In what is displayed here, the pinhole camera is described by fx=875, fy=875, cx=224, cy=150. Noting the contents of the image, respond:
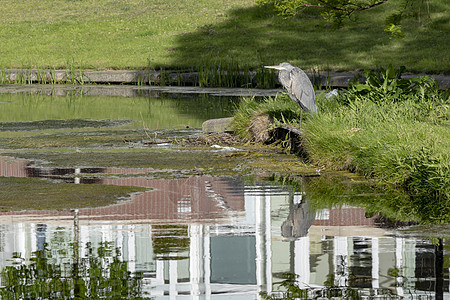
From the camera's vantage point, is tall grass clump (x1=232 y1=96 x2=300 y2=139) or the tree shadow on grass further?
the tree shadow on grass

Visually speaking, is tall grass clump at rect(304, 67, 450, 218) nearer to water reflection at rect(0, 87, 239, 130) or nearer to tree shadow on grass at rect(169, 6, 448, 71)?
water reflection at rect(0, 87, 239, 130)

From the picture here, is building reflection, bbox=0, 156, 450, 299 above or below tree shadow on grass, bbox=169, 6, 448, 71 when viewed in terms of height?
below

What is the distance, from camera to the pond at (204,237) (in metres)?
4.44

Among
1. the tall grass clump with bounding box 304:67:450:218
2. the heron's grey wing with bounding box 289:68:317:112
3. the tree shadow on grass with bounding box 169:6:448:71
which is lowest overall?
the tall grass clump with bounding box 304:67:450:218

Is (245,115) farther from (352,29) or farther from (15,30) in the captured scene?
(15,30)

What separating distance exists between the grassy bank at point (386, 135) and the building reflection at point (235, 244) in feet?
3.36

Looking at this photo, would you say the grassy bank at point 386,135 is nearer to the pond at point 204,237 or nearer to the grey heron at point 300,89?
the grey heron at point 300,89

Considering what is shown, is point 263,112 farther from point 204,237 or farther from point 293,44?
point 293,44

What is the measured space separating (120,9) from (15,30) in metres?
5.66

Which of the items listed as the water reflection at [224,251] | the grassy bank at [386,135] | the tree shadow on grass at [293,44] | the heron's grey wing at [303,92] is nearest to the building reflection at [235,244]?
the water reflection at [224,251]

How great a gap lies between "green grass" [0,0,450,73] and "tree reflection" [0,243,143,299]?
17432mm

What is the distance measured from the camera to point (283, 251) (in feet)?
17.0

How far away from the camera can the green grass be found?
2633cm

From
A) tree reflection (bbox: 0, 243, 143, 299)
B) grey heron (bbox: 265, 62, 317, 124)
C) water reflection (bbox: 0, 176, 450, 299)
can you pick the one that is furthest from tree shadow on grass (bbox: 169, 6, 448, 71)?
tree reflection (bbox: 0, 243, 143, 299)
